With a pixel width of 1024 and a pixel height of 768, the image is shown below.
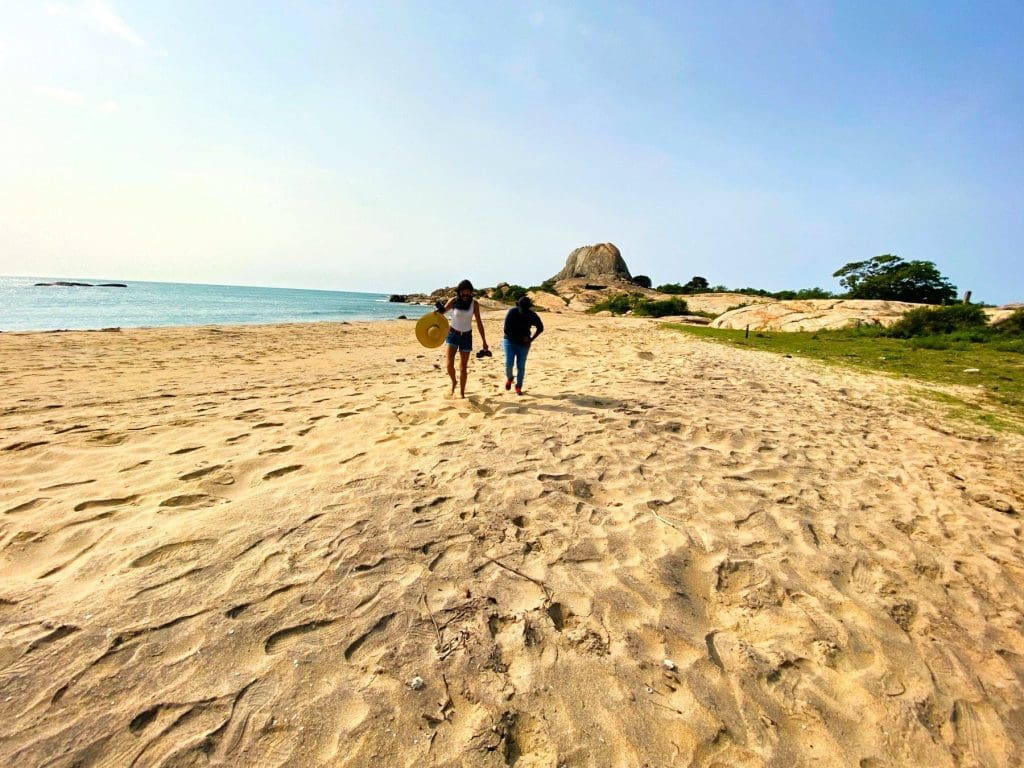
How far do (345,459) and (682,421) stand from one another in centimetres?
430

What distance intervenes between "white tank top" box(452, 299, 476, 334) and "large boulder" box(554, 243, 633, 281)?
65.2m

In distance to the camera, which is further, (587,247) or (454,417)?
(587,247)

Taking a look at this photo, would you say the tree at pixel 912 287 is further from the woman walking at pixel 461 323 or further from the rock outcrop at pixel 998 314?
the woman walking at pixel 461 323

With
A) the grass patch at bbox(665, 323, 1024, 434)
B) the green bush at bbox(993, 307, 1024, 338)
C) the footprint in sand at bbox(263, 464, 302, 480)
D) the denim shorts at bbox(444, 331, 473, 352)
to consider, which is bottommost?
the footprint in sand at bbox(263, 464, 302, 480)

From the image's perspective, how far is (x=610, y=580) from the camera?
284 centimetres

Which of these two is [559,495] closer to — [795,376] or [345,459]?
[345,459]

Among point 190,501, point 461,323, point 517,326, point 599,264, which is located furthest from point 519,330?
point 599,264

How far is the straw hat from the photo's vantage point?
7362mm

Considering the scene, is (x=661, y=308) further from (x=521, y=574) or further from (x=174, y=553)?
(x=174, y=553)

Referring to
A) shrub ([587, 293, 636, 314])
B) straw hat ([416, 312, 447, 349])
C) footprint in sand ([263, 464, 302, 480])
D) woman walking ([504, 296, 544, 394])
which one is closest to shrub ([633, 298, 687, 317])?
shrub ([587, 293, 636, 314])

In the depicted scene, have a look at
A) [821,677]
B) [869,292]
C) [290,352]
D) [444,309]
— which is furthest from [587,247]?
[821,677]

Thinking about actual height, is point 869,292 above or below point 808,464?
above

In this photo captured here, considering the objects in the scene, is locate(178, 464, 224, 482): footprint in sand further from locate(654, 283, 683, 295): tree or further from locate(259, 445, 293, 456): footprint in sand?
locate(654, 283, 683, 295): tree

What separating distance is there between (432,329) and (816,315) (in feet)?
71.1
